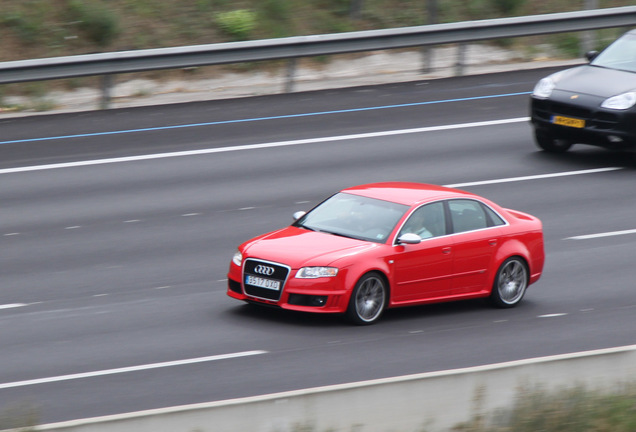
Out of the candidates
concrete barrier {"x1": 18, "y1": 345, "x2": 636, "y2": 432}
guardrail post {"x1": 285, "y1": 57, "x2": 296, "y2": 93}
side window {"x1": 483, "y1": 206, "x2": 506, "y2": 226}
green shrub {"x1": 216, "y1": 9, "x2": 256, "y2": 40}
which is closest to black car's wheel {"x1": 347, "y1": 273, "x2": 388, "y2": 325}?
side window {"x1": 483, "y1": 206, "x2": 506, "y2": 226}

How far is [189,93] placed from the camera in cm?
2352

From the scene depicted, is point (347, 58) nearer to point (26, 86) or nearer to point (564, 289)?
point (26, 86)

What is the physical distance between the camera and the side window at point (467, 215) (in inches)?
512

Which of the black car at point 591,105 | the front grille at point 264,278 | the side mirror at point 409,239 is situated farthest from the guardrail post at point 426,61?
the front grille at point 264,278

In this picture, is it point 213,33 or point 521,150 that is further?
point 213,33

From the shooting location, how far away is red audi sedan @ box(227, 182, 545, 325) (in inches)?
466

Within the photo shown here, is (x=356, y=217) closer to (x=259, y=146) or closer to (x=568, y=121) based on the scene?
(x=259, y=146)

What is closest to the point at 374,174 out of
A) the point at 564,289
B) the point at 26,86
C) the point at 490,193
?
the point at 490,193

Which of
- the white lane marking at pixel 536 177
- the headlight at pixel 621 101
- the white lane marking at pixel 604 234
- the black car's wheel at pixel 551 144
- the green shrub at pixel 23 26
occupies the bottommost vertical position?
the white lane marking at pixel 604 234

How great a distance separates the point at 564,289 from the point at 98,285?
5.59 meters

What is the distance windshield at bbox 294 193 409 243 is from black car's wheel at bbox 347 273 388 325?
488 millimetres

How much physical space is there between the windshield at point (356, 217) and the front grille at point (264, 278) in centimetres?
94

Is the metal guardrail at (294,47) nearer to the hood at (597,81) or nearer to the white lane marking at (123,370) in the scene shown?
the hood at (597,81)

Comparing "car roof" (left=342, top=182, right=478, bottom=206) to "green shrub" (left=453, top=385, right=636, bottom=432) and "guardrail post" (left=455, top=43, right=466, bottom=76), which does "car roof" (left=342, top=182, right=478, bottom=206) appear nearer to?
"green shrub" (left=453, top=385, right=636, bottom=432)
